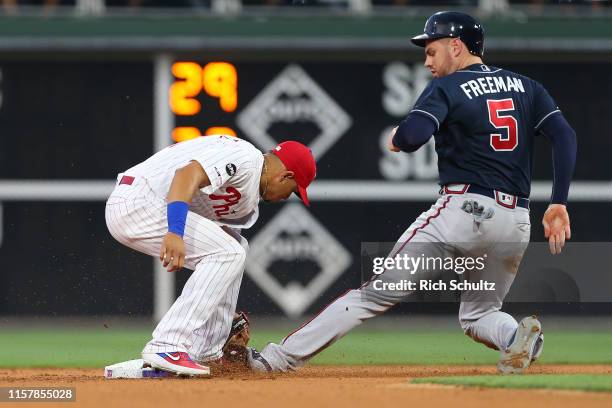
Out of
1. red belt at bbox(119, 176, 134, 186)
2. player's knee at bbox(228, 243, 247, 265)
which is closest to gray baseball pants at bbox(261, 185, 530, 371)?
player's knee at bbox(228, 243, 247, 265)

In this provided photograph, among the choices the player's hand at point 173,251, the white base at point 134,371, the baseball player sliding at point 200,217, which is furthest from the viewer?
the white base at point 134,371

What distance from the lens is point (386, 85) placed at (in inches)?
399

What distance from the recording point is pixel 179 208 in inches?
194

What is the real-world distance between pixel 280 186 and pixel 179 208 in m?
0.62

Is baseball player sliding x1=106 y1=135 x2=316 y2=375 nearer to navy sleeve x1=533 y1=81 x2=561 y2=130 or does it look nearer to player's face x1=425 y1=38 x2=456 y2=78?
player's face x1=425 y1=38 x2=456 y2=78

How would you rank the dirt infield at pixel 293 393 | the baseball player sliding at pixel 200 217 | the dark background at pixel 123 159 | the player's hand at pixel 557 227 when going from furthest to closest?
1. the dark background at pixel 123 159
2. the player's hand at pixel 557 227
3. the baseball player sliding at pixel 200 217
4. the dirt infield at pixel 293 393

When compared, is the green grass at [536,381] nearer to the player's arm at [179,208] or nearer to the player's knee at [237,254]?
the player's knee at [237,254]

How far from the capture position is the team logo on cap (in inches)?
200

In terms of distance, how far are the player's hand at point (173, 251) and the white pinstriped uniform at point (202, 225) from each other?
0.26 metres

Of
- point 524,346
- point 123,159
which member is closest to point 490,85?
point 524,346

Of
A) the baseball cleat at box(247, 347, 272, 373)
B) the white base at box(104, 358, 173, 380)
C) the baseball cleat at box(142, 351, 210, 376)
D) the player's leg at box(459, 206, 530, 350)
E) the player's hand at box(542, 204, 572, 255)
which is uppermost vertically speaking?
the player's hand at box(542, 204, 572, 255)

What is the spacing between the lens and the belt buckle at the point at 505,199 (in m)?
5.43

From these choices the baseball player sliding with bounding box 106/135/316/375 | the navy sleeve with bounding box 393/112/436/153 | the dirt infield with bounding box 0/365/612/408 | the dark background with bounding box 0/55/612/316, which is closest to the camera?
the dirt infield with bounding box 0/365/612/408

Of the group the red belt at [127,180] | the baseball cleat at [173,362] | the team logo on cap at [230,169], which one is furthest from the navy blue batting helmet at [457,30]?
the baseball cleat at [173,362]
